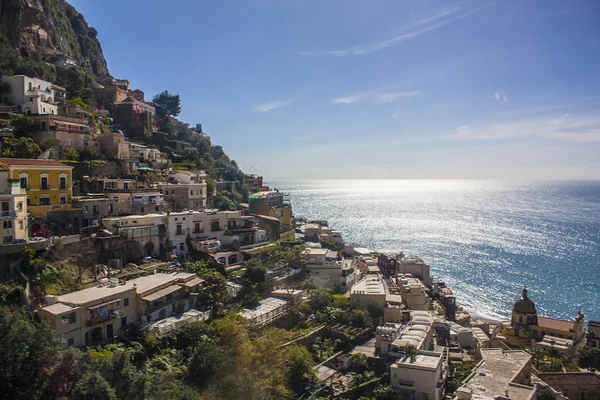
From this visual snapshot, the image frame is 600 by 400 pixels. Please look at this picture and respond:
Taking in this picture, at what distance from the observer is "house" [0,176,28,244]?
20594mm

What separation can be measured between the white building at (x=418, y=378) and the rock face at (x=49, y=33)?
160ft

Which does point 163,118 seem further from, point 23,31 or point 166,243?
point 166,243

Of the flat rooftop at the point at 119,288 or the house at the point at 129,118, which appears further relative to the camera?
the house at the point at 129,118

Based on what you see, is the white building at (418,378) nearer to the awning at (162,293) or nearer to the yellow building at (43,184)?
the awning at (162,293)

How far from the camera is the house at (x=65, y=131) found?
3200 centimetres

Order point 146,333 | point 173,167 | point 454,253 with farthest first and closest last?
1. point 454,253
2. point 173,167
3. point 146,333

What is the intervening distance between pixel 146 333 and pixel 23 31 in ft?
148

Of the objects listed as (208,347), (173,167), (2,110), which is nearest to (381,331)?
(208,347)

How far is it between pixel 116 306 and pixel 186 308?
→ 4.20 meters

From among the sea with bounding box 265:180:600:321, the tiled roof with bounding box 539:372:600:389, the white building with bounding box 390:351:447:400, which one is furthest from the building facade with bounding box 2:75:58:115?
the sea with bounding box 265:180:600:321

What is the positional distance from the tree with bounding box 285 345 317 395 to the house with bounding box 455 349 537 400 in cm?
736

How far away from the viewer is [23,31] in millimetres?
47625

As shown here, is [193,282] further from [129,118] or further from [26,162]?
[129,118]

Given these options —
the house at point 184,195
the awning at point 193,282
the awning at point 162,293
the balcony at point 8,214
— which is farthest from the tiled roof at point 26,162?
the awning at point 193,282
